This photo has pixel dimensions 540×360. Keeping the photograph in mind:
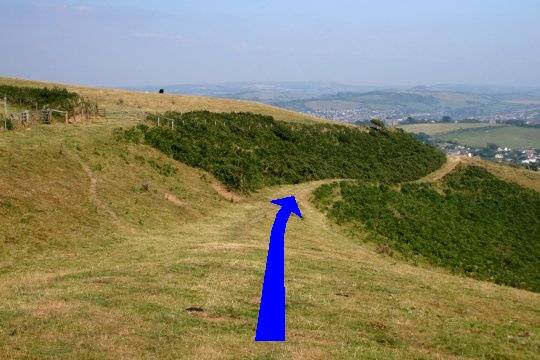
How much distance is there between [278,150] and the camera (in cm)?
6656

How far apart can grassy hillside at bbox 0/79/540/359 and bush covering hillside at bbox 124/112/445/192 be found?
787 centimetres

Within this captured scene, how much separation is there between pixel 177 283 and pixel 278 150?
45972mm

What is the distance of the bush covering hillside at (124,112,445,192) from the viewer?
53406 mm

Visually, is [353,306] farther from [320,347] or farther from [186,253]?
[186,253]

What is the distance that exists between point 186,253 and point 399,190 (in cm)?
4046

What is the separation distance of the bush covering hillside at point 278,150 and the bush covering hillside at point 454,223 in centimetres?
656

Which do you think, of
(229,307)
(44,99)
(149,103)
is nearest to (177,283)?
(229,307)

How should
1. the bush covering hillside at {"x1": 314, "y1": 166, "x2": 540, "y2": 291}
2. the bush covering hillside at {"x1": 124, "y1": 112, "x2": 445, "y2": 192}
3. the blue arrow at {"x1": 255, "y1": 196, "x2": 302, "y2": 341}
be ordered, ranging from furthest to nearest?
the bush covering hillside at {"x1": 124, "y1": 112, "x2": 445, "y2": 192} → the bush covering hillside at {"x1": 314, "y1": 166, "x2": 540, "y2": 291} → the blue arrow at {"x1": 255, "y1": 196, "x2": 302, "y2": 341}

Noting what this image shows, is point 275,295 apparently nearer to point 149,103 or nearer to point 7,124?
point 7,124

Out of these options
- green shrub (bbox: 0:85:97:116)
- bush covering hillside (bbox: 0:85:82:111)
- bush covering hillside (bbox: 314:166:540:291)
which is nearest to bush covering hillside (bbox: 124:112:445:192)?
bush covering hillside (bbox: 314:166:540:291)

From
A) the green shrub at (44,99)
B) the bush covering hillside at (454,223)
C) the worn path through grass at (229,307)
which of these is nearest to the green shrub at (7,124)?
the green shrub at (44,99)

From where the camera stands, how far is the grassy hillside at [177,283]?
15.5 meters

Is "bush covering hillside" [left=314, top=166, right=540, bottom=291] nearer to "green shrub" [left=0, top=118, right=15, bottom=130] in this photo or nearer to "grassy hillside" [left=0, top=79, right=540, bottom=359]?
"grassy hillside" [left=0, top=79, right=540, bottom=359]

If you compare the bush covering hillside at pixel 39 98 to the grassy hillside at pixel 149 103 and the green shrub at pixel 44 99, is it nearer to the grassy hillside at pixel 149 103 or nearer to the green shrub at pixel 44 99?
the green shrub at pixel 44 99
